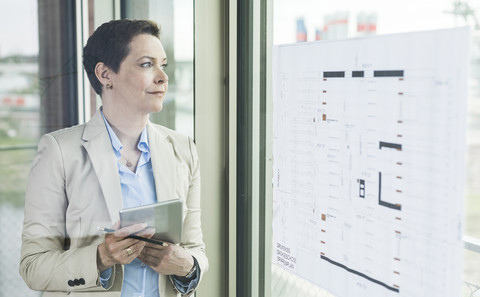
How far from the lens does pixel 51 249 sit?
5.09ft

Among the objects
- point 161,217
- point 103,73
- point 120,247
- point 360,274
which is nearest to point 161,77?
point 103,73

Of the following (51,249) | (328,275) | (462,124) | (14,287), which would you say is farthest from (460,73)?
(14,287)

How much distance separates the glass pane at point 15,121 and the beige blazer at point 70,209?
0.03 m

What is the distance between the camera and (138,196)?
65.7 inches

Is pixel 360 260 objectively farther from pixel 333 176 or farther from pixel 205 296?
pixel 205 296

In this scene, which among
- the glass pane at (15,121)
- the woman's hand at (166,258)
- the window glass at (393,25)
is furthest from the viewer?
the woman's hand at (166,258)

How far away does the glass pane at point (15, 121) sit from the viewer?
1.45 meters

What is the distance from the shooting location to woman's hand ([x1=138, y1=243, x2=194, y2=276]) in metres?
1.68

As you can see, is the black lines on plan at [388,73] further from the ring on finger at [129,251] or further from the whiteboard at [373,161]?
the ring on finger at [129,251]

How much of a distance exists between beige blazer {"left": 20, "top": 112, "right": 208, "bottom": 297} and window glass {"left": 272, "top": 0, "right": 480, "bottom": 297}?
664 millimetres

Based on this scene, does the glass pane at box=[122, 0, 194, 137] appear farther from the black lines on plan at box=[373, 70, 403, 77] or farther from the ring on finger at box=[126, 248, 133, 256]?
the black lines on plan at box=[373, 70, 403, 77]

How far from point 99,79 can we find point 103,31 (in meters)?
0.15

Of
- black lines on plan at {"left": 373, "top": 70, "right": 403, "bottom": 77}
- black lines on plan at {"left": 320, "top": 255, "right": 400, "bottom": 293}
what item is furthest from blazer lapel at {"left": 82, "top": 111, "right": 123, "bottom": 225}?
black lines on plan at {"left": 373, "top": 70, "right": 403, "bottom": 77}

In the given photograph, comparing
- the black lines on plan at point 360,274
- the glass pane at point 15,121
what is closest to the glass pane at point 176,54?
the glass pane at point 15,121
